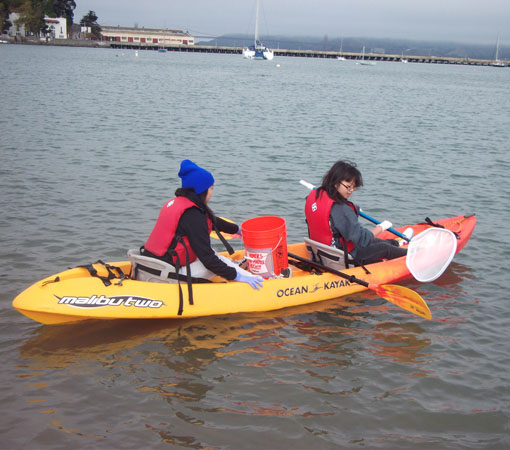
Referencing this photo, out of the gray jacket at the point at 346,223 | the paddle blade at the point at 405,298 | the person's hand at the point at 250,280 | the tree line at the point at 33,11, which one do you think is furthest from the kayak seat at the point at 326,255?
the tree line at the point at 33,11

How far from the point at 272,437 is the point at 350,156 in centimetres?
1452

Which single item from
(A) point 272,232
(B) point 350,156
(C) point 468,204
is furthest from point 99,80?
(A) point 272,232

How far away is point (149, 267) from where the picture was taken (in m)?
6.44

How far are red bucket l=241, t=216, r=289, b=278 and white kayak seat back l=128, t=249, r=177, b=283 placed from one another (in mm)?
1118

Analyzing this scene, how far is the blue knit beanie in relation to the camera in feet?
19.9

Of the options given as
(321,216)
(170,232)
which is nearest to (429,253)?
(321,216)

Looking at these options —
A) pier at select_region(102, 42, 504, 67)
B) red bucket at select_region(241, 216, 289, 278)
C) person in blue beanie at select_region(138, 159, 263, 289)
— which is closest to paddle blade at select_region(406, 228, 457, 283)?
red bucket at select_region(241, 216, 289, 278)

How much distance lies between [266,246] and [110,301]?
1.95 meters

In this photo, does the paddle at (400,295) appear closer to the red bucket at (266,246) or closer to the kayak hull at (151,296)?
the kayak hull at (151,296)

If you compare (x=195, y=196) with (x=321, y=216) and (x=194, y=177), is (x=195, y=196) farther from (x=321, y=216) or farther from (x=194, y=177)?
(x=321, y=216)

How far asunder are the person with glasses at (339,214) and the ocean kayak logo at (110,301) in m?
2.25

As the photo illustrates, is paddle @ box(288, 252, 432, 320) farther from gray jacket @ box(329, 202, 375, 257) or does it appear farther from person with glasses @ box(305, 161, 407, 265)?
gray jacket @ box(329, 202, 375, 257)

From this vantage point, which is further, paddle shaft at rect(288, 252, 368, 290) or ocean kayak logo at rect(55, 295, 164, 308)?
paddle shaft at rect(288, 252, 368, 290)

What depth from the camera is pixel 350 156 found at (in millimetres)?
18531
